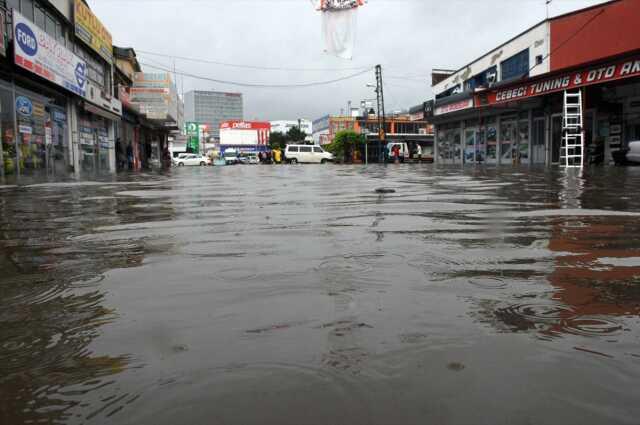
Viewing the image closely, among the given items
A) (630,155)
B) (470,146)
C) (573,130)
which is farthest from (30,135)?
(470,146)

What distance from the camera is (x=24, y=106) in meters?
17.3

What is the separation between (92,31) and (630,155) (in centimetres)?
2432

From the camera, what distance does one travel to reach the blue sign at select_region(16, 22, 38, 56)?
49.3ft

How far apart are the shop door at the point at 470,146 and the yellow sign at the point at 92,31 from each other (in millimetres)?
24146

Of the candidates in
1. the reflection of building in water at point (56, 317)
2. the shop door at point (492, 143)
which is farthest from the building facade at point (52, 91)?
the shop door at point (492, 143)

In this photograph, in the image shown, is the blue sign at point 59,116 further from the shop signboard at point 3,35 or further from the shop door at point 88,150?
the shop signboard at point 3,35

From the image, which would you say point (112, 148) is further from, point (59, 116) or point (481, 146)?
point (481, 146)

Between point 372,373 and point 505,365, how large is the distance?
0.37m

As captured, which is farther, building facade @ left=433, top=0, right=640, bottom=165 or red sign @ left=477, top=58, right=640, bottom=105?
building facade @ left=433, top=0, right=640, bottom=165

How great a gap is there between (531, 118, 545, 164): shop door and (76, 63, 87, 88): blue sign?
907 inches

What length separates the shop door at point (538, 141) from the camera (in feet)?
93.1

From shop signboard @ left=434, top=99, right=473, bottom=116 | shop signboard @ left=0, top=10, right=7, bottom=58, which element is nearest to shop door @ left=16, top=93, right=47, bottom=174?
shop signboard @ left=0, top=10, right=7, bottom=58

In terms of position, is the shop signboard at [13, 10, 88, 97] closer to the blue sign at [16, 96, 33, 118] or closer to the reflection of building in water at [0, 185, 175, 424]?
the blue sign at [16, 96, 33, 118]

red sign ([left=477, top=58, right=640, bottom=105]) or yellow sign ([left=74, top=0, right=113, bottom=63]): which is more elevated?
yellow sign ([left=74, top=0, right=113, bottom=63])
